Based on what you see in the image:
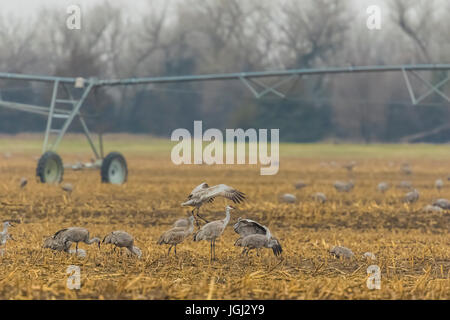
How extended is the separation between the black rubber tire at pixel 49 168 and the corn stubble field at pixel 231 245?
2.19ft

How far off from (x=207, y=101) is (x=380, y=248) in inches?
2298

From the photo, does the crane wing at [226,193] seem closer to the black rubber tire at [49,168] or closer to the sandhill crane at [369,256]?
the sandhill crane at [369,256]

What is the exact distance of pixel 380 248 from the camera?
35.6 feet

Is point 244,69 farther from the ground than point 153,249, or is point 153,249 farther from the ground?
point 244,69

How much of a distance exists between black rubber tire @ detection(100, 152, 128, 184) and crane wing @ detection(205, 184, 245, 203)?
1376 cm

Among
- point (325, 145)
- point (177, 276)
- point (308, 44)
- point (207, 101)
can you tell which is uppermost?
point (308, 44)

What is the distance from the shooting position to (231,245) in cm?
1053

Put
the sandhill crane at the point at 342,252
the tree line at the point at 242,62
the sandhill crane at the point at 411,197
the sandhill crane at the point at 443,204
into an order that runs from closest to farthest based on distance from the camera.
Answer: the sandhill crane at the point at 342,252, the sandhill crane at the point at 443,204, the sandhill crane at the point at 411,197, the tree line at the point at 242,62

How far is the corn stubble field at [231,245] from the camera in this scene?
665 centimetres

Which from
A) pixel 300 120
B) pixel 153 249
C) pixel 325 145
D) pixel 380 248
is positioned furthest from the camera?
pixel 300 120

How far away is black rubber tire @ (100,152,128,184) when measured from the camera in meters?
21.7

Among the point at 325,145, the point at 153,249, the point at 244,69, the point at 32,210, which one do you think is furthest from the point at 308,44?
the point at 153,249

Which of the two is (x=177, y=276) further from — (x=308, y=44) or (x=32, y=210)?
(x=308, y=44)

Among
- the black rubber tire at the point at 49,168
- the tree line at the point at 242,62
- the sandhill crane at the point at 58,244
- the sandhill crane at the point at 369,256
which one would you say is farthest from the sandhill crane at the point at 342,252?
the tree line at the point at 242,62
